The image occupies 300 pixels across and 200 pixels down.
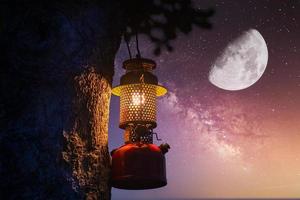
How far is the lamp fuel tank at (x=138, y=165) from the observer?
8.95ft

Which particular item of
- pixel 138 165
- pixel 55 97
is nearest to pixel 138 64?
pixel 138 165

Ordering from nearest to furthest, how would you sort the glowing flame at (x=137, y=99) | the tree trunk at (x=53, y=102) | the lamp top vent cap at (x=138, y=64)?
the tree trunk at (x=53, y=102), the glowing flame at (x=137, y=99), the lamp top vent cap at (x=138, y=64)

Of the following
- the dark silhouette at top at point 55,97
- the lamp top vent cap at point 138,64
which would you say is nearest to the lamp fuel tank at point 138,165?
the dark silhouette at top at point 55,97

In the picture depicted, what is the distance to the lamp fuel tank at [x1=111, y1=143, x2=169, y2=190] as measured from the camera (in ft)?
8.95

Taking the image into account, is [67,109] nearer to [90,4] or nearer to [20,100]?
[20,100]

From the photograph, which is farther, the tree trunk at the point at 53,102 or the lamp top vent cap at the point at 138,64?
the lamp top vent cap at the point at 138,64

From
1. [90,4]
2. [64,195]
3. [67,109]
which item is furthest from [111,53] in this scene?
[64,195]

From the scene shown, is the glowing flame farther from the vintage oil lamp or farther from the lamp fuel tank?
the lamp fuel tank

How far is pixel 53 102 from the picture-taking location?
2.26 m

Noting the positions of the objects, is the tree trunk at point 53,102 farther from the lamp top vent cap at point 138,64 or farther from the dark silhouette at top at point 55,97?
the lamp top vent cap at point 138,64

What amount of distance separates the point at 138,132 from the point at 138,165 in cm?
Result: 39

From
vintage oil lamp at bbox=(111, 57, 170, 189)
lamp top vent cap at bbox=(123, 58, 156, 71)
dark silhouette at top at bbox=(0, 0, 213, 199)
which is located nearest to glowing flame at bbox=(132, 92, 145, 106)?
vintage oil lamp at bbox=(111, 57, 170, 189)

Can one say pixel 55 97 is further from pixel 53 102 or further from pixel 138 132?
pixel 138 132

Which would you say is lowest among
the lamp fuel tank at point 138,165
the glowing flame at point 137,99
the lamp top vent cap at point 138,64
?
the lamp fuel tank at point 138,165
